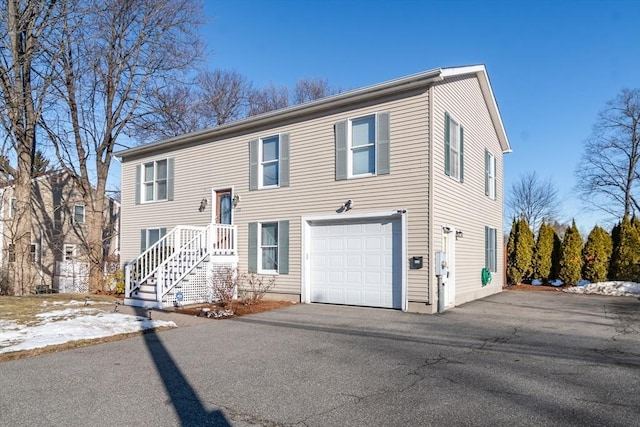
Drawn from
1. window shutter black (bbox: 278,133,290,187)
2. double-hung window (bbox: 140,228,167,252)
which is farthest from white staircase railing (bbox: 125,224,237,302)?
double-hung window (bbox: 140,228,167,252)

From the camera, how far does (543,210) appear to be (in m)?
35.3

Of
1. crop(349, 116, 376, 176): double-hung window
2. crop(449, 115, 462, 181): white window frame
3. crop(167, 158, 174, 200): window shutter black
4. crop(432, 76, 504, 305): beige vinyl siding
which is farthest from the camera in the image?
crop(167, 158, 174, 200): window shutter black

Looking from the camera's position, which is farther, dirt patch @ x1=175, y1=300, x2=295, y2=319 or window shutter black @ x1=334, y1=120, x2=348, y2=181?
window shutter black @ x1=334, y1=120, x2=348, y2=181

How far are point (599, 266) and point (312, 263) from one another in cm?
1065

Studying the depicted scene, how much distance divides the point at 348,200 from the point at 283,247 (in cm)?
236

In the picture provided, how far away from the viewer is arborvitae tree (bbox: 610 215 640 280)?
1533cm

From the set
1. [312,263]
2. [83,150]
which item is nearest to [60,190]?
[83,150]

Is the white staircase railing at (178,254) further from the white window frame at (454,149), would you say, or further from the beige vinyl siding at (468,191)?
the white window frame at (454,149)

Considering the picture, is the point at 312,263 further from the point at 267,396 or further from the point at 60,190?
the point at 60,190

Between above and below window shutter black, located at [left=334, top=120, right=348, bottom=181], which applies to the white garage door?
below

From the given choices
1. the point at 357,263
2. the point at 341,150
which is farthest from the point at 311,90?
the point at 357,263

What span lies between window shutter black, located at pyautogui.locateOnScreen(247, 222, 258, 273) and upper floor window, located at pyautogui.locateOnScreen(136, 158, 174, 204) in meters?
3.94

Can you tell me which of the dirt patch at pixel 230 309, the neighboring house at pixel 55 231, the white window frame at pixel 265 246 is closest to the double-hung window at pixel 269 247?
the white window frame at pixel 265 246

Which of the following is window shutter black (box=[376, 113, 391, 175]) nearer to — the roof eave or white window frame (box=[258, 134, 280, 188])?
the roof eave
